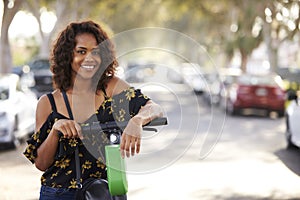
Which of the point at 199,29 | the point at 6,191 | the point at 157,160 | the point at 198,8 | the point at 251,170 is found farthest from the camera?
the point at 199,29

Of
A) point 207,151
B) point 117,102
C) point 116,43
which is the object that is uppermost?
point 116,43

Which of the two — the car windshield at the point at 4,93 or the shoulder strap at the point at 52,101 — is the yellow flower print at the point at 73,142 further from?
the car windshield at the point at 4,93

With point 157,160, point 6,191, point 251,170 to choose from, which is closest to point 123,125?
point 157,160

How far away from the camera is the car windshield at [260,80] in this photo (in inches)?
919

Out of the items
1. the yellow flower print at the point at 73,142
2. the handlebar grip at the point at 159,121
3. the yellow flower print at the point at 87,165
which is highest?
the handlebar grip at the point at 159,121

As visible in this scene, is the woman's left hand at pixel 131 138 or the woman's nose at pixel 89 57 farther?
the woman's nose at pixel 89 57

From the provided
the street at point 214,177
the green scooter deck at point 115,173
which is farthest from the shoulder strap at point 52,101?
the street at point 214,177

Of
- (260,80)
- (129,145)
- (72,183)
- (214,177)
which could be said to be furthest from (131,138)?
(260,80)

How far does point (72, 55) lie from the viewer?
3080 millimetres

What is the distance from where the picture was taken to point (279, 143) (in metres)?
14.6

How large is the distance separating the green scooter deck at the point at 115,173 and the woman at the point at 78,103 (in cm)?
31

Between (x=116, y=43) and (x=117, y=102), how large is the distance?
28 centimetres

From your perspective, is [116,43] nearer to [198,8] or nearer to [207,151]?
[207,151]

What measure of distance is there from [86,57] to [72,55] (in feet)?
0.30
